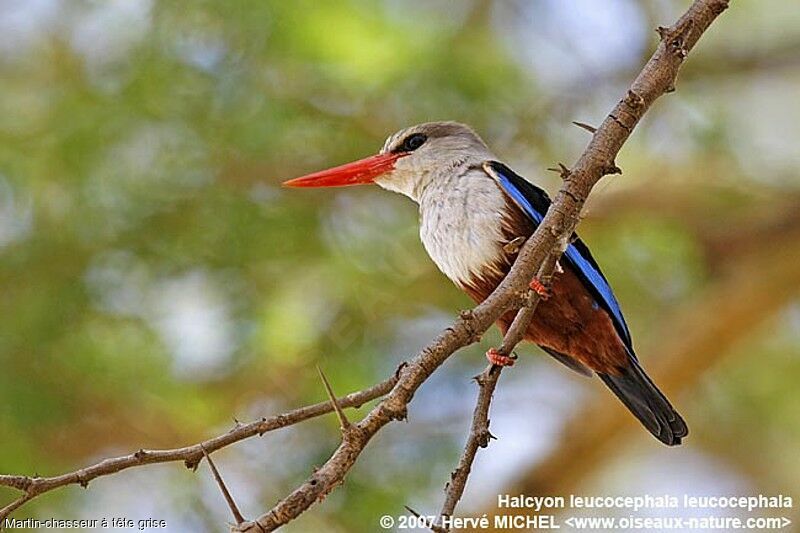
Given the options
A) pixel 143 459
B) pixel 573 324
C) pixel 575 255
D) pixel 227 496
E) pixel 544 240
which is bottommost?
pixel 227 496

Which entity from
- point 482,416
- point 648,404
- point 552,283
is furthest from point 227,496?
point 648,404

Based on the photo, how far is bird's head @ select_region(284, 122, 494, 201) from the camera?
3838 millimetres

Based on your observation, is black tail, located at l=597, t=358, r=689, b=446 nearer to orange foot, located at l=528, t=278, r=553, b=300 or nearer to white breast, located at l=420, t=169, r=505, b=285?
white breast, located at l=420, t=169, r=505, b=285

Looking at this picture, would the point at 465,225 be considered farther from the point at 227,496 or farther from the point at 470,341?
the point at 227,496

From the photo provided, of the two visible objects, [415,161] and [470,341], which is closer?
[470,341]

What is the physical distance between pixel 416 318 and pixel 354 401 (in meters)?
3.32

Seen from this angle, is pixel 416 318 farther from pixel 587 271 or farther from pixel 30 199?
pixel 587 271

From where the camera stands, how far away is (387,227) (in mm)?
5602

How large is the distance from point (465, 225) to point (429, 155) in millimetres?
611

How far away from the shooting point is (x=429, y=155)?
154 inches

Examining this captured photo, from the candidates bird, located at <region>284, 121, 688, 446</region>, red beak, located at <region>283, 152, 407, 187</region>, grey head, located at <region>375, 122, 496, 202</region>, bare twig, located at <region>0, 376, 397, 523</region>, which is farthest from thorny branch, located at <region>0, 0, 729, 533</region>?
red beak, located at <region>283, 152, 407, 187</region>

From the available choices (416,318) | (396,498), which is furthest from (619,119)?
(416,318)

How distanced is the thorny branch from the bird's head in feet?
4.39

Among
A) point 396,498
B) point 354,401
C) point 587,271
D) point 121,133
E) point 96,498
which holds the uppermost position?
point 121,133
